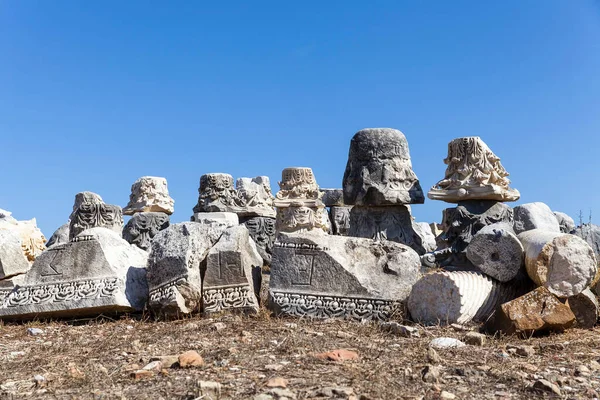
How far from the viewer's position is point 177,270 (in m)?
6.16

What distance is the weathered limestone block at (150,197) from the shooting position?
43.9 feet

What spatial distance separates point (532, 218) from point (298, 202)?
13.1ft

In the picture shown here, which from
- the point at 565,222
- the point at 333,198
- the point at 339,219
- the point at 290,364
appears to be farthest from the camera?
the point at 333,198

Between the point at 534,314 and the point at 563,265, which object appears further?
the point at 563,265

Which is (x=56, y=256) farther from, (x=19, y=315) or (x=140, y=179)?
(x=140, y=179)

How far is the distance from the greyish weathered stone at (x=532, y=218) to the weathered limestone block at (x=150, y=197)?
6.70 meters

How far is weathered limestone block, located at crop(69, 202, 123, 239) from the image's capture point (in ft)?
35.2

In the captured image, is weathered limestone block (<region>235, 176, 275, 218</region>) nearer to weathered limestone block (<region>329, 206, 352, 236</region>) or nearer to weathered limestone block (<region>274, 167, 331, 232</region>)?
weathered limestone block (<region>274, 167, 331, 232</region>)

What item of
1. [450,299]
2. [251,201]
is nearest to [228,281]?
[450,299]

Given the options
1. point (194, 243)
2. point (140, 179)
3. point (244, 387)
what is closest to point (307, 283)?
point (194, 243)

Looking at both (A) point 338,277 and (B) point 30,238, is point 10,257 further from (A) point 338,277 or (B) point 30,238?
(A) point 338,277

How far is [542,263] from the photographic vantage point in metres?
5.64

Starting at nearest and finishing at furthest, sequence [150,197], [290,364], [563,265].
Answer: [290,364]
[563,265]
[150,197]

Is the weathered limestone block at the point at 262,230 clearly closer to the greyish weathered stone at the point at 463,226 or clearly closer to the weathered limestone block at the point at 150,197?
the weathered limestone block at the point at 150,197
